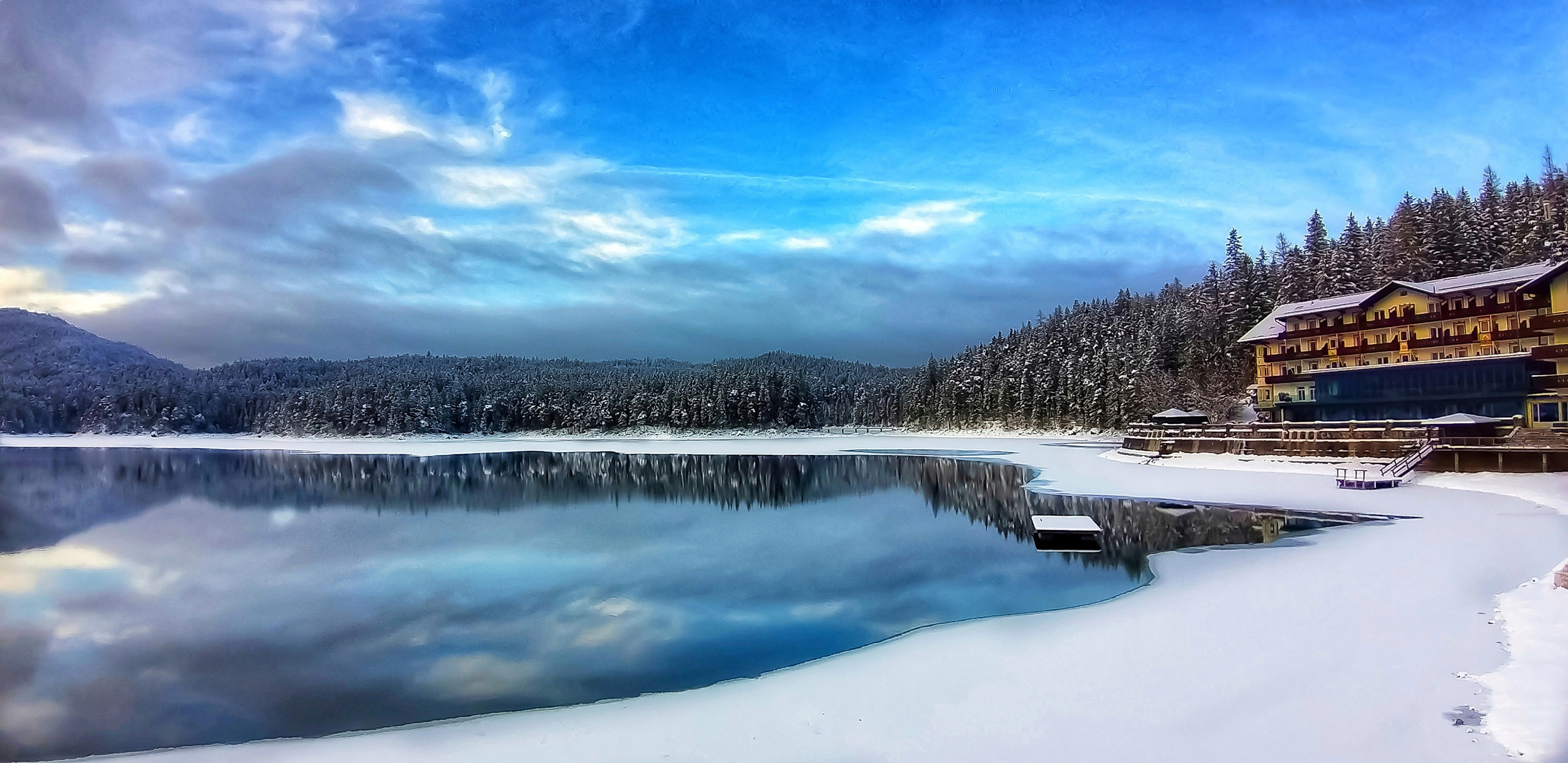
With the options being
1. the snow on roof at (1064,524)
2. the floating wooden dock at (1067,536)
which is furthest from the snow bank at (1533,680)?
the snow on roof at (1064,524)

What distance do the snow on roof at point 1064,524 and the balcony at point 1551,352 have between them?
3249 centimetres

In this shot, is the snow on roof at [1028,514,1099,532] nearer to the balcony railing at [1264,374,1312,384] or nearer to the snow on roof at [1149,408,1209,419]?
the snow on roof at [1149,408,1209,419]

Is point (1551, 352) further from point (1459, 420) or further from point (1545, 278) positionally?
point (1459, 420)

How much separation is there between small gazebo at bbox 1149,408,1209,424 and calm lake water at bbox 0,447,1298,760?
21.0 metres

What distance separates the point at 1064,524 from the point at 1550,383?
3429 centimetres

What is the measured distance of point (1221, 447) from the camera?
4466 cm

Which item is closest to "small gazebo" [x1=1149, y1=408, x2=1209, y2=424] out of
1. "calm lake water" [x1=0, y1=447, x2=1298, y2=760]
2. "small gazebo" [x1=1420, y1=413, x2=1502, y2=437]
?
"small gazebo" [x1=1420, y1=413, x2=1502, y2=437]

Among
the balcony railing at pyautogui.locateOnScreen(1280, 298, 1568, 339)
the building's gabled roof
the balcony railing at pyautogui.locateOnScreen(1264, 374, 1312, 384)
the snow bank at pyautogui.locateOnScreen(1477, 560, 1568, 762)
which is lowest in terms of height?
the snow bank at pyautogui.locateOnScreen(1477, 560, 1568, 762)

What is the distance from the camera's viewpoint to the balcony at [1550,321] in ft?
125

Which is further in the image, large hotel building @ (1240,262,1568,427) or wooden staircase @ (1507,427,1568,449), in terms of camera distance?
large hotel building @ (1240,262,1568,427)

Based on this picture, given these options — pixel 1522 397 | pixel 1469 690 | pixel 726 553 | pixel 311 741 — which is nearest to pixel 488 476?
pixel 726 553

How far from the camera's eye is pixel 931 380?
12319cm

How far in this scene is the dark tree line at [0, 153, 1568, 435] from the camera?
60.2 metres

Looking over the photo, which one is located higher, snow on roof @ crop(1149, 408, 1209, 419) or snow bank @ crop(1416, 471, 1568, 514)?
snow on roof @ crop(1149, 408, 1209, 419)
